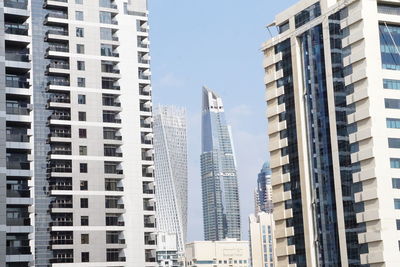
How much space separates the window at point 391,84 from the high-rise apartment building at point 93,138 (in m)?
32.8

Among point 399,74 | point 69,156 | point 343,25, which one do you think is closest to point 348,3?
point 343,25

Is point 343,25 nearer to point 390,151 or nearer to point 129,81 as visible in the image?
point 390,151

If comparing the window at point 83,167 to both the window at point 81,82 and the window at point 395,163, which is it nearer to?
the window at point 81,82

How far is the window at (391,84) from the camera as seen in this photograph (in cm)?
10425

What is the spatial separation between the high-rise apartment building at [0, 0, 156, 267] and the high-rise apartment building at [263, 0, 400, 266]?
18389 millimetres

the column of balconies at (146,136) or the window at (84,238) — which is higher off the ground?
the column of balconies at (146,136)

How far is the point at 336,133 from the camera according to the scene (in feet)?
350

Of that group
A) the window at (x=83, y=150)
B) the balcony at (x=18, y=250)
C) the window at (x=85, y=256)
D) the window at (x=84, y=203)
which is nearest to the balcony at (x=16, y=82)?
the balcony at (x=18, y=250)

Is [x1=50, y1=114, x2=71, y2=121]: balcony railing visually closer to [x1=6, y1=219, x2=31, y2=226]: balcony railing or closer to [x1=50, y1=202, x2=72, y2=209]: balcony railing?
[x1=50, y1=202, x2=72, y2=209]: balcony railing

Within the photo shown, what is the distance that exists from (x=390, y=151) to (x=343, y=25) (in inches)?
677

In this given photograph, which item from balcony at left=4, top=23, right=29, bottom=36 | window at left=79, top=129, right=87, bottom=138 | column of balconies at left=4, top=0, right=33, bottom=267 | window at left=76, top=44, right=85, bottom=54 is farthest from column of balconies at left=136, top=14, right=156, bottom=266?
balcony at left=4, top=23, right=29, bottom=36

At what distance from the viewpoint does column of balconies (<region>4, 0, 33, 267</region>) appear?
87875 millimetres

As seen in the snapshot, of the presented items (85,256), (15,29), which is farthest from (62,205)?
(15,29)

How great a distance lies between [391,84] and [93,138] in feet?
127
